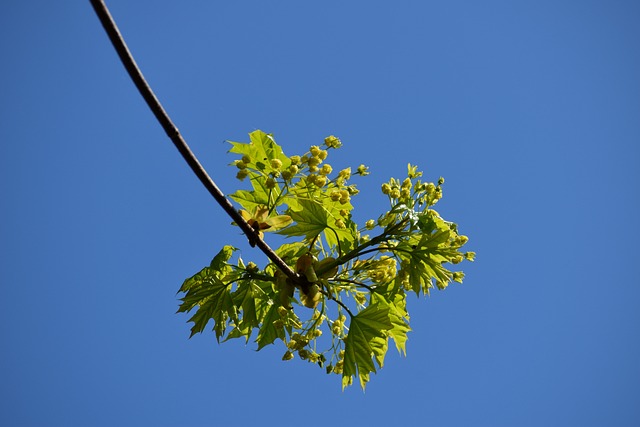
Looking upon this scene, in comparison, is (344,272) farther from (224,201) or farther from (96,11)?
(96,11)

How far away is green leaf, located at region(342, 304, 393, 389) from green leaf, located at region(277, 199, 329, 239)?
0.53 m

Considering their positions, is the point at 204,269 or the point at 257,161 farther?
the point at 204,269

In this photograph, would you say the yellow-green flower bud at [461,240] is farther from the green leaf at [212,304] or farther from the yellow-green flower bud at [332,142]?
the green leaf at [212,304]

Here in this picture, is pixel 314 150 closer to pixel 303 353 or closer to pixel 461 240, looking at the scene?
pixel 461 240

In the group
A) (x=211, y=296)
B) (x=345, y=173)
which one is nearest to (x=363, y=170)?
(x=345, y=173)

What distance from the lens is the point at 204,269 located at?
8.82 feet

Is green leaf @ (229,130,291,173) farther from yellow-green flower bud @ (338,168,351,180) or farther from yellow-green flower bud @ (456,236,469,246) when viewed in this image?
yellow-green flower bud @ (456,236,469,246)

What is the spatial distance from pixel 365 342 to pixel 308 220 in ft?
2.48

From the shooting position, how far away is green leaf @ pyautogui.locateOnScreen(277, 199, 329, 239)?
2.43 metres

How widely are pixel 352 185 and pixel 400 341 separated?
3.18 ft

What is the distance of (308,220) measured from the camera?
248 cm

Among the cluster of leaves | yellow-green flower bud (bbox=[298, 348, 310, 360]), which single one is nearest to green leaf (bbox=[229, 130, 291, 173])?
the cluster of leaves

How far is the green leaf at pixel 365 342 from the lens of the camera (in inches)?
105

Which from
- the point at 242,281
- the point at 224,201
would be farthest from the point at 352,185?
the point at 224,201
